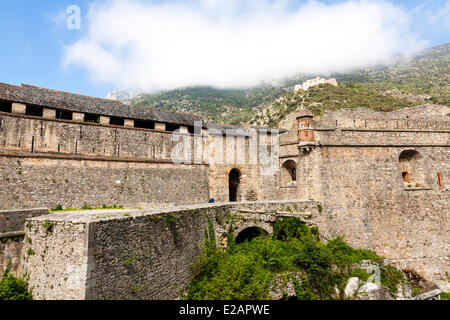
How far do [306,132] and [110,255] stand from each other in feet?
42.6

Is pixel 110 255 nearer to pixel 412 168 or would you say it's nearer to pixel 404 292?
pixel 404 292

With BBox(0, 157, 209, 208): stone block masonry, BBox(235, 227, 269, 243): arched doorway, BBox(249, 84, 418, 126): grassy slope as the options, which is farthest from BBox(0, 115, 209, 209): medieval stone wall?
BBox(249, 84, 418, 126): grassy slope

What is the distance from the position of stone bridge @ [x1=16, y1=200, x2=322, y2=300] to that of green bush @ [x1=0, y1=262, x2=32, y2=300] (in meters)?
0.28

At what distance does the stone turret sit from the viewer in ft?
52.2

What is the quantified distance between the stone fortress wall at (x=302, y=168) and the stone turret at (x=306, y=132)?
0.22 ft

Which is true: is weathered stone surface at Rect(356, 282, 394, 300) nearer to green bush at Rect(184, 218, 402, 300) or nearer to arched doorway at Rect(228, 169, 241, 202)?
green bush at Rect(184, 218, 402, 300)

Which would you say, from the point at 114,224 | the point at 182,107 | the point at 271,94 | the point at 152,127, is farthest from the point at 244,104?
the point at 114,224

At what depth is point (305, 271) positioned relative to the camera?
39.9 feet

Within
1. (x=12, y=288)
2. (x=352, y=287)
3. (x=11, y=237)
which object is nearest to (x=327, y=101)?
(x=352, y=287)

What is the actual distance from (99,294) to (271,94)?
7595 centimetres

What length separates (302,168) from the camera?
16.5m

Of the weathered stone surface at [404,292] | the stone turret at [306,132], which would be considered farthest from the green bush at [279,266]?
the stone turret at [306,132]

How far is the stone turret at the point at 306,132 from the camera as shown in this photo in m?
15.9

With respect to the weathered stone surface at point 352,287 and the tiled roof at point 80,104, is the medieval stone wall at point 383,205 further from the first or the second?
the tiled roof at point 80,104
